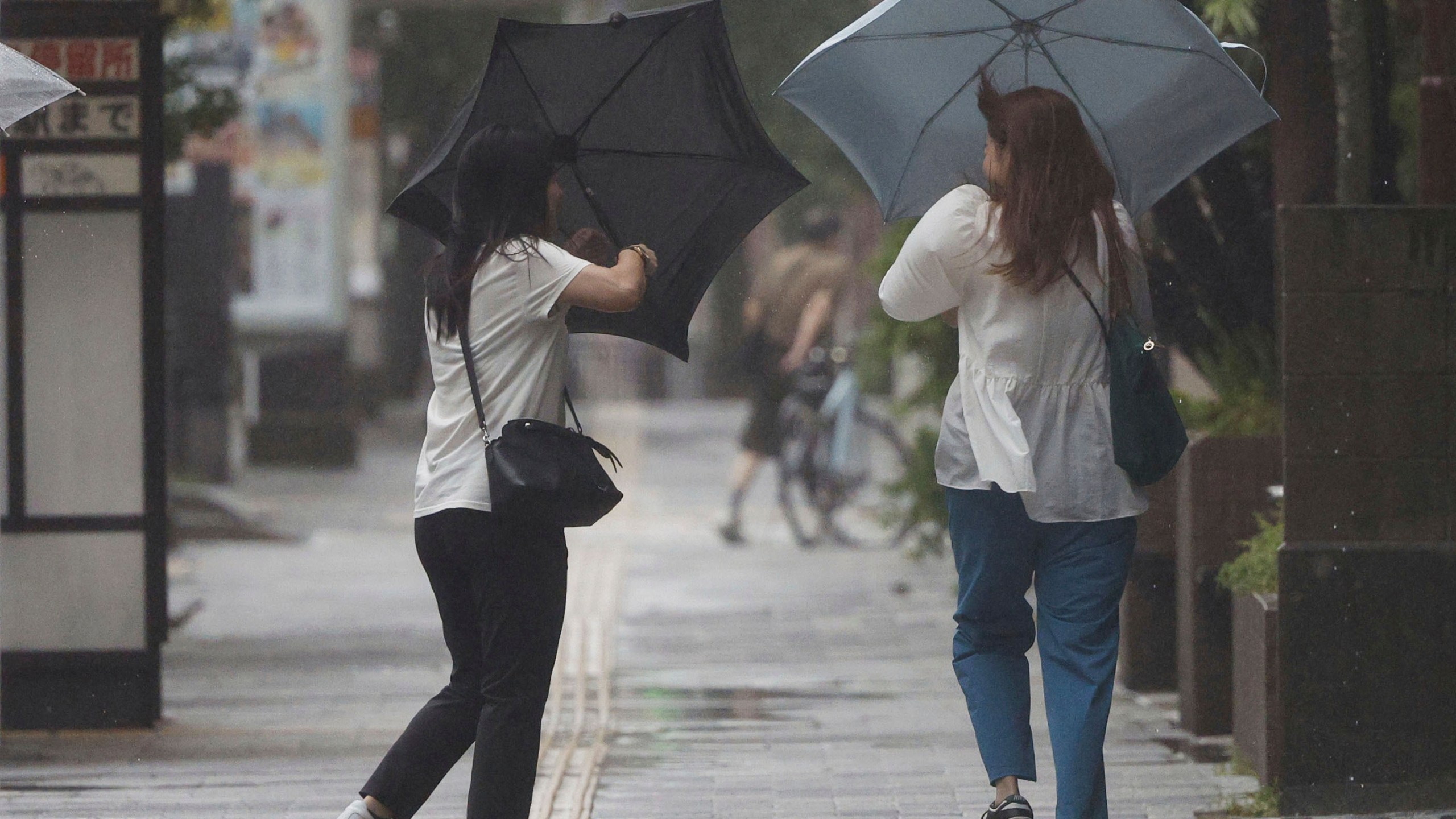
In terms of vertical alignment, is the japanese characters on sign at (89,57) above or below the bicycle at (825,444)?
above

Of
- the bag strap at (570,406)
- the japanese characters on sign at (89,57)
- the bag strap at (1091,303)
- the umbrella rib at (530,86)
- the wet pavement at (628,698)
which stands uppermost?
the japanese characters on sign at (89,57)

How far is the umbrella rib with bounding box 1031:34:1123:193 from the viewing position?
16.6 feet

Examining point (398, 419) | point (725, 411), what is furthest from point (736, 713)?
point (725, 411)

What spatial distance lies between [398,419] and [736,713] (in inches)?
684

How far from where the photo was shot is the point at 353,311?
25094 millimetres

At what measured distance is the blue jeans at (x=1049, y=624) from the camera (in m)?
4.62

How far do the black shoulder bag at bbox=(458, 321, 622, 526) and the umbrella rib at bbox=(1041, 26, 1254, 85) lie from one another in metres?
1.59

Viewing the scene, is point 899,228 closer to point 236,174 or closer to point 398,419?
point 236,174

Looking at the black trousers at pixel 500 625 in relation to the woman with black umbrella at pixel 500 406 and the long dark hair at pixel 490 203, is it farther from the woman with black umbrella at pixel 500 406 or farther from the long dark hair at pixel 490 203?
the long dark hair at pixel 490 203

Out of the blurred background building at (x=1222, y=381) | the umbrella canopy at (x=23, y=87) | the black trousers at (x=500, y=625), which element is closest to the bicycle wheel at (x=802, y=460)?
the blurred background building at (x=1222, y=381)

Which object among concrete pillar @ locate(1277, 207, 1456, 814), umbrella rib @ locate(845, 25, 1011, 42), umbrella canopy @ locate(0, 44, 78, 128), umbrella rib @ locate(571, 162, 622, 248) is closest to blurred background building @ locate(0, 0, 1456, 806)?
concrete pillar @ locate(1277, 207, 1456, 814)

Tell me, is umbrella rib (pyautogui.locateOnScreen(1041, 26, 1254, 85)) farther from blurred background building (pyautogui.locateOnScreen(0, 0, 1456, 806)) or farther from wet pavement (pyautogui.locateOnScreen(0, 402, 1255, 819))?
wet pavement (pyautogui.locateOnScreen(0, 402, 1255, 819))

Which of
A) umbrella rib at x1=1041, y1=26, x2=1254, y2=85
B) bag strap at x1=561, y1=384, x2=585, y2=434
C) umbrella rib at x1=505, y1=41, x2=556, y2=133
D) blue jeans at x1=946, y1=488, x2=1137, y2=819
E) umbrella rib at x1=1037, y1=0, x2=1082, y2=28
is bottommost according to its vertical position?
blue jeans at x1=946, y1=488, x2=1137, y2=819

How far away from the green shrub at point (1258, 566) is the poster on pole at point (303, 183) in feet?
39.8
